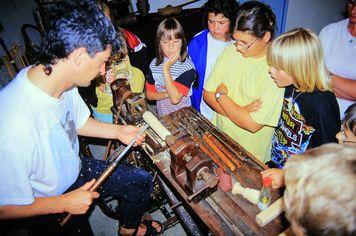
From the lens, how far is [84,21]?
187 centimetres

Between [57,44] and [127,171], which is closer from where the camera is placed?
[57,44]

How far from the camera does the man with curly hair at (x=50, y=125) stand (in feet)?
5.45

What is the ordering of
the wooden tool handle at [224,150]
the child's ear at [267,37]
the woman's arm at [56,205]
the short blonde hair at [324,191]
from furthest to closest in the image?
the child's ear at [267,37] → the wooden tool handle at [224,150] → the woman's arm at [56,205] → the short blonde hair at [324,191]

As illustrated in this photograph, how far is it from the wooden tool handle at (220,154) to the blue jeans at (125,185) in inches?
31.5

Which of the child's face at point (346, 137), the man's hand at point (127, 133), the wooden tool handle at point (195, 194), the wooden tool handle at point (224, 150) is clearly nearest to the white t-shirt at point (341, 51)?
the child's face at point (346, 137)

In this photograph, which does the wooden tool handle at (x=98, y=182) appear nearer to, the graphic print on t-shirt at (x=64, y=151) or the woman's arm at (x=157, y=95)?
the graphic print on t-shirt at (x=64, y=151)

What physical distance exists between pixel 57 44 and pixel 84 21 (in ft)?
0.92

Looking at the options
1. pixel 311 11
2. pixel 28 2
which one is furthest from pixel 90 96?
pixel 311 11

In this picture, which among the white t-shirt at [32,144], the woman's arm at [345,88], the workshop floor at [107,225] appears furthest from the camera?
the workshop floor at [107,225]

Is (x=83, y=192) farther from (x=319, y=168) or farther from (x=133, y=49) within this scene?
(x=133, y=49)

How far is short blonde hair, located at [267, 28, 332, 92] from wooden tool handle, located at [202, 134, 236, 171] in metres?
0.95

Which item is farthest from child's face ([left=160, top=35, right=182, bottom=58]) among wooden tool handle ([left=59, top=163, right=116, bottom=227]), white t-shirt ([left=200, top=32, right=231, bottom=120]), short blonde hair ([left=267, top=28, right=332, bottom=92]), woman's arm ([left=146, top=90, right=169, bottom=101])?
wooden tool handle ([left=59, top=163, right=116, bottom=227])

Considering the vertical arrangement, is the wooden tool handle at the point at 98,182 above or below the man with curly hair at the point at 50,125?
below

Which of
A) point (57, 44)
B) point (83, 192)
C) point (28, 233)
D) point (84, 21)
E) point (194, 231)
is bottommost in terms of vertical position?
point (194, 231)
